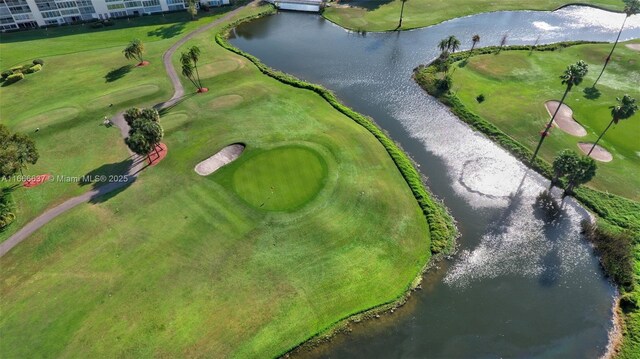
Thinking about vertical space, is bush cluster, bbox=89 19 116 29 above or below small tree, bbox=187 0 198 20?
below

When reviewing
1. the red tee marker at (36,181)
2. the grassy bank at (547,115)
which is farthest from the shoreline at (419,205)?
the red tee marker at (36,181)

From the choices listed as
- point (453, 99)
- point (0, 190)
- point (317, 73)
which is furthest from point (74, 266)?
point (453, 99)

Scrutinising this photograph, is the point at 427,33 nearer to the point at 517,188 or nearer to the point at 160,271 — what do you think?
the point at 517,188

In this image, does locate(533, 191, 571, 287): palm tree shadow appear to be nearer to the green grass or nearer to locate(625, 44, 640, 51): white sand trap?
the green grass

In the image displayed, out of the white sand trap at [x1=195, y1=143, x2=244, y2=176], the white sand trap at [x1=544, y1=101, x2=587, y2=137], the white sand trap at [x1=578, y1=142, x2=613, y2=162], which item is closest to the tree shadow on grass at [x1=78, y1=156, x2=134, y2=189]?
the white sand trap at [x1=195, y1=143, x2=244, y2=176]

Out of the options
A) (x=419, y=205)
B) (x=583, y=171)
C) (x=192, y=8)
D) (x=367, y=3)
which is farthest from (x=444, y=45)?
(x=192, y=8)

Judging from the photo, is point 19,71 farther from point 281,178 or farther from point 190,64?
point 281,178

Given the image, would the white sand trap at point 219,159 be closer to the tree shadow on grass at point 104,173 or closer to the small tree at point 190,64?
the tree shadow on grass at point 104,173
